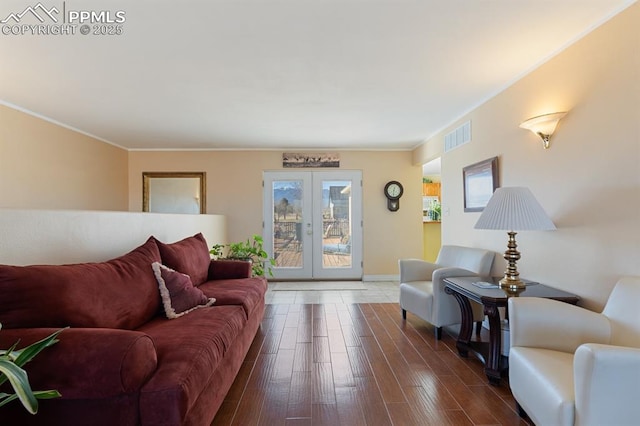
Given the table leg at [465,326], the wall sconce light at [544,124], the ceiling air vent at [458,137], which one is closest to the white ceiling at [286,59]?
the ceiling air vent at [458,137]

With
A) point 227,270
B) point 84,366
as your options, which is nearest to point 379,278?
point 227,270

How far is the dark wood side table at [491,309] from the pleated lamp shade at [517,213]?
47cm

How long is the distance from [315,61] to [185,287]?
1958 millimetres

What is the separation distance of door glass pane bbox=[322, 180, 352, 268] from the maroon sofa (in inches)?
154

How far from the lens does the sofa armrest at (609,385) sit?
1290 millimetres

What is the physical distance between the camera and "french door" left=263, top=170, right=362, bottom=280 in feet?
19.0

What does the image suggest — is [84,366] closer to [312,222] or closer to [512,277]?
[512,277]

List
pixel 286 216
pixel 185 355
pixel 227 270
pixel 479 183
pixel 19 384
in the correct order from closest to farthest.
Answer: pixel 19 384 → pixel 185 355 → pixel 227 270 → pixel 479 183 → pixel 286 216

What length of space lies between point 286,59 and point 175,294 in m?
1.91

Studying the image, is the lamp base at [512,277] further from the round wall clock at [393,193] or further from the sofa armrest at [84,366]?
the round wall clock at [393,193]

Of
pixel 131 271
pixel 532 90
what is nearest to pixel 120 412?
pixel 131 271

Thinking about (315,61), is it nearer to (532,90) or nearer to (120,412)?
(532,90)

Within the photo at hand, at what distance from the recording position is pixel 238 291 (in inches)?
107

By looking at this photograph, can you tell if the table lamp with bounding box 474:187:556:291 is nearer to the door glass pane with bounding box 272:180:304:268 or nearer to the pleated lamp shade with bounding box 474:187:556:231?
the pleated lamp shade with bounding box 474:187:556:231
